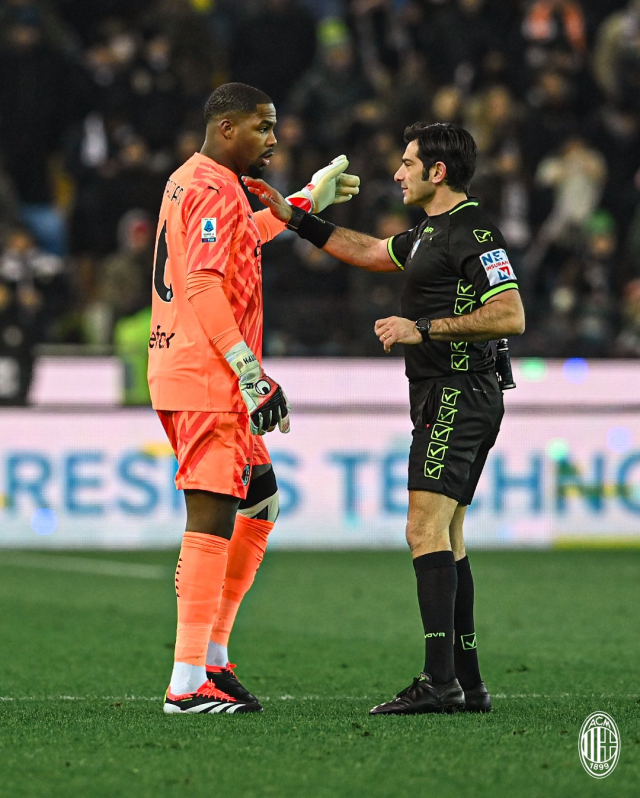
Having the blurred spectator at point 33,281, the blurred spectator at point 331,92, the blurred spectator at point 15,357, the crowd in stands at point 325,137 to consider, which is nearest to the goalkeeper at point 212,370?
the crowd in stands at point 325,137

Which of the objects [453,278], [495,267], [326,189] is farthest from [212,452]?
[326,189]

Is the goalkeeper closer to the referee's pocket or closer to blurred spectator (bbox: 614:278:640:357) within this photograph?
the referee's pocket

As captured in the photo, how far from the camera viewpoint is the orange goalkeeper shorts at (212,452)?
17.4 feet

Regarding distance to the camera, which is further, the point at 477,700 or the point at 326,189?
the point at 326,189

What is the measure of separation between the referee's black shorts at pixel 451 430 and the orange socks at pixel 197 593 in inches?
30.3

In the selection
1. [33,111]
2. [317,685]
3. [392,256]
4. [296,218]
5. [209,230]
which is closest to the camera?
[209,230]

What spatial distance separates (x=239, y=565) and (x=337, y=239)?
1364 mm

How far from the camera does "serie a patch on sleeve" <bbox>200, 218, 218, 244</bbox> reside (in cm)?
527

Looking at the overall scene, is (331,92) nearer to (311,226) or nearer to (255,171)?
(311,226)

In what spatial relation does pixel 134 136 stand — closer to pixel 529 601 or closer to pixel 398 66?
pixel 398 66

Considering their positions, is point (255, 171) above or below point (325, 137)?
below

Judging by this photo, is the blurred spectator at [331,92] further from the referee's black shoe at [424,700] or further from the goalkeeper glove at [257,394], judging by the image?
the referee's black shoe at [424,700]

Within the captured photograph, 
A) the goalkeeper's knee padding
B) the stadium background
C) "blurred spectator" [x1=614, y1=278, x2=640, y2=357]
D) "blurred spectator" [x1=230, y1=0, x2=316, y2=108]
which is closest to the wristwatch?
the goalkeeper's knee padding

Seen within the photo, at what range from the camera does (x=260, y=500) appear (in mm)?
5742
